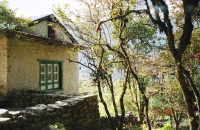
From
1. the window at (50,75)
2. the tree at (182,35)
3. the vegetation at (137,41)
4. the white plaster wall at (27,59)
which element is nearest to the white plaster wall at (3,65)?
the white plaster wall at (27,59)

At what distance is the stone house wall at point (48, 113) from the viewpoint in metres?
4.88

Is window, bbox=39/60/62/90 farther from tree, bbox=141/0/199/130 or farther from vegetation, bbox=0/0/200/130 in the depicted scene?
tree, bbox=141/0/199/130

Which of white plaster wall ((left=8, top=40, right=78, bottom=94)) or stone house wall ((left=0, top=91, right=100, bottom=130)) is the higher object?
white plaster wall ((left=8, top=40, right=78, bottom=94))

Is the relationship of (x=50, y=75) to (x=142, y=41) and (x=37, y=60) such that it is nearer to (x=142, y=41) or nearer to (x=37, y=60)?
(x=37, y=60)

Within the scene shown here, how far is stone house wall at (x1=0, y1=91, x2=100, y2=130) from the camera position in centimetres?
488

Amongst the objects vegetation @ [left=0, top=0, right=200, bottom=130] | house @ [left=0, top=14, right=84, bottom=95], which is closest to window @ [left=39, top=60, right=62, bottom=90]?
house @ [left=0, top=14, right=84, bottom=95]

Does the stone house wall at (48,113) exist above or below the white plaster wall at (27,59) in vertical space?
below

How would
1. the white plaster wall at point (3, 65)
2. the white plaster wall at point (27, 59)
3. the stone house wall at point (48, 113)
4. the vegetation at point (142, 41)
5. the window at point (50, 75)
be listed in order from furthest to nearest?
the window at point (50, 75)
the white plaster wall at point (27, 59)
the white plaster wall at point (3, 65)
the vegetation at point (142, 41)
the stone house wall at point (48, 113)

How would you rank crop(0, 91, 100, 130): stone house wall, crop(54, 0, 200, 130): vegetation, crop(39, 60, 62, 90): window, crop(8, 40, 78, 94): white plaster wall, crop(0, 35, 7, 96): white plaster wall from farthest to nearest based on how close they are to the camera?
crop(39, 60, 62, 90): window → crop(8, 40, 78, 94): white plaster wall → crop(0, 35, 7, 96): white plaster wall → crop(54, 0, 200, 130): vegetation → crop(0, 91, 100, 130): stone house wall

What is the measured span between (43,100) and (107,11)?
15.2ft

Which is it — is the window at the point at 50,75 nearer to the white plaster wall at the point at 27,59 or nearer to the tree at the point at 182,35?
the white plaster wall at the point at 27,59

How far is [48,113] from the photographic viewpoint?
5.75 m

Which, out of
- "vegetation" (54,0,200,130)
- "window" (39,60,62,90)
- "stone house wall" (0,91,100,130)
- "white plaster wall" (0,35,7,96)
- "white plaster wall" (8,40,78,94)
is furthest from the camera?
"window" (39,60,62,90)

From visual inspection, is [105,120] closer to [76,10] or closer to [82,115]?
[82,115]
